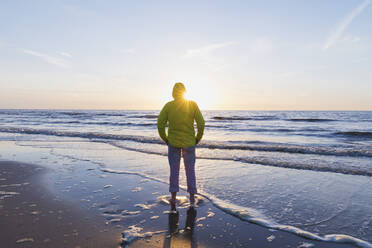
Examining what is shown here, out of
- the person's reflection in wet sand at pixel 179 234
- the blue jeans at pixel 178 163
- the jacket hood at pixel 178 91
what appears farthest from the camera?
the blue jeans at pixel 178 163

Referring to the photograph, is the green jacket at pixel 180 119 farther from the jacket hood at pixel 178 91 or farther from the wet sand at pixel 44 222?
the wet sand at pixel 44 222

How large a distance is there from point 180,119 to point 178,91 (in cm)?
48

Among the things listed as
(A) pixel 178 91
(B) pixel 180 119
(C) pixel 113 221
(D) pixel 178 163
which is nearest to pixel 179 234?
(C) pixel 113 221

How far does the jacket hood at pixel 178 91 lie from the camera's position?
4.12 meters

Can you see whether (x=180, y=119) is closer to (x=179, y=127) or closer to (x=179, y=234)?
(x=179, y=127)

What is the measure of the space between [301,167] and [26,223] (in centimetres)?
721

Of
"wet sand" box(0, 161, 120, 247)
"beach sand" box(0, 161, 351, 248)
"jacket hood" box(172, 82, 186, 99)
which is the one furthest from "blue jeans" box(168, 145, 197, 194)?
"wet sand" box(0, 161, 120, 247)

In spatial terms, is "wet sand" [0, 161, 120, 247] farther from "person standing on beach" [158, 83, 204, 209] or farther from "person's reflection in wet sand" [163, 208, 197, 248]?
"person standing on beach" [158, 83, 204, 209]

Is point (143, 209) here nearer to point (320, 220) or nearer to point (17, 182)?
point (320, 220)

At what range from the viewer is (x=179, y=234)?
3211 mm

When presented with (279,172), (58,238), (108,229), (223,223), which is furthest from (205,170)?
(58,238)

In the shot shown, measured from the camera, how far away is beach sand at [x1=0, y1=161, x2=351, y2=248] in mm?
3025

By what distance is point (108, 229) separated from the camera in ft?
10.9

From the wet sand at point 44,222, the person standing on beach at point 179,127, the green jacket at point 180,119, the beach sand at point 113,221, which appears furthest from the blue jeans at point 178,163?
the wet sand at point 44,222
